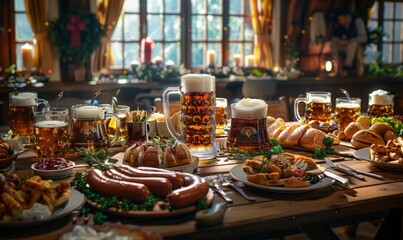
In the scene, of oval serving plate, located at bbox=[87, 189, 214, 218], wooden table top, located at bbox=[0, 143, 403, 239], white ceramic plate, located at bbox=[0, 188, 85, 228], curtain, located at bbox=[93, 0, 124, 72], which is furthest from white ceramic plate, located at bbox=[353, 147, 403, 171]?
curtain, located at bbox=[93, 0, 124, 72]

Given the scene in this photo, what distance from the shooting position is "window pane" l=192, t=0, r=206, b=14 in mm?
7015

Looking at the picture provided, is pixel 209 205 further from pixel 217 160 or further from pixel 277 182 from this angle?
pixel 217 160

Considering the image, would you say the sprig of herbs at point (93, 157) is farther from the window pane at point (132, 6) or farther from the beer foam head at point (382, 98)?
the window pane at point (132, 6)

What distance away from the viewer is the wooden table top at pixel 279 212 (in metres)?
1.24

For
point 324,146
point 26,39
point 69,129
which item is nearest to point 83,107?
point 69,129

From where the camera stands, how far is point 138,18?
6.77 meters

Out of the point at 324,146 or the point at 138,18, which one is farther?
the point at 138,18

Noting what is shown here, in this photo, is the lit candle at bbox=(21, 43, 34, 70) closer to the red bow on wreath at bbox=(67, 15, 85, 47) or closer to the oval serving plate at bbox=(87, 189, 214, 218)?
the red bow on wreath at bbox=(67, 15, 85, 47)

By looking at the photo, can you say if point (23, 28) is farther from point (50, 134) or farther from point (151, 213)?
point (151, 213)

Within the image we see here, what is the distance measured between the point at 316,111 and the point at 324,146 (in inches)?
17.6

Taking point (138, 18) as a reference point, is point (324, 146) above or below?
below

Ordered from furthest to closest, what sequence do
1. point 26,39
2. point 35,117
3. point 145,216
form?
point 26,39
point 35,117
point 145,216

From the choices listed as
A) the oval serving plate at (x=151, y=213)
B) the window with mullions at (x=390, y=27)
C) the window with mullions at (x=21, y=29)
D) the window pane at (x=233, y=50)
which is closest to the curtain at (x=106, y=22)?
the window with mullions at (x=21, y=29)

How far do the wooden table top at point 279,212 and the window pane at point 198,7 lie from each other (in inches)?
216
